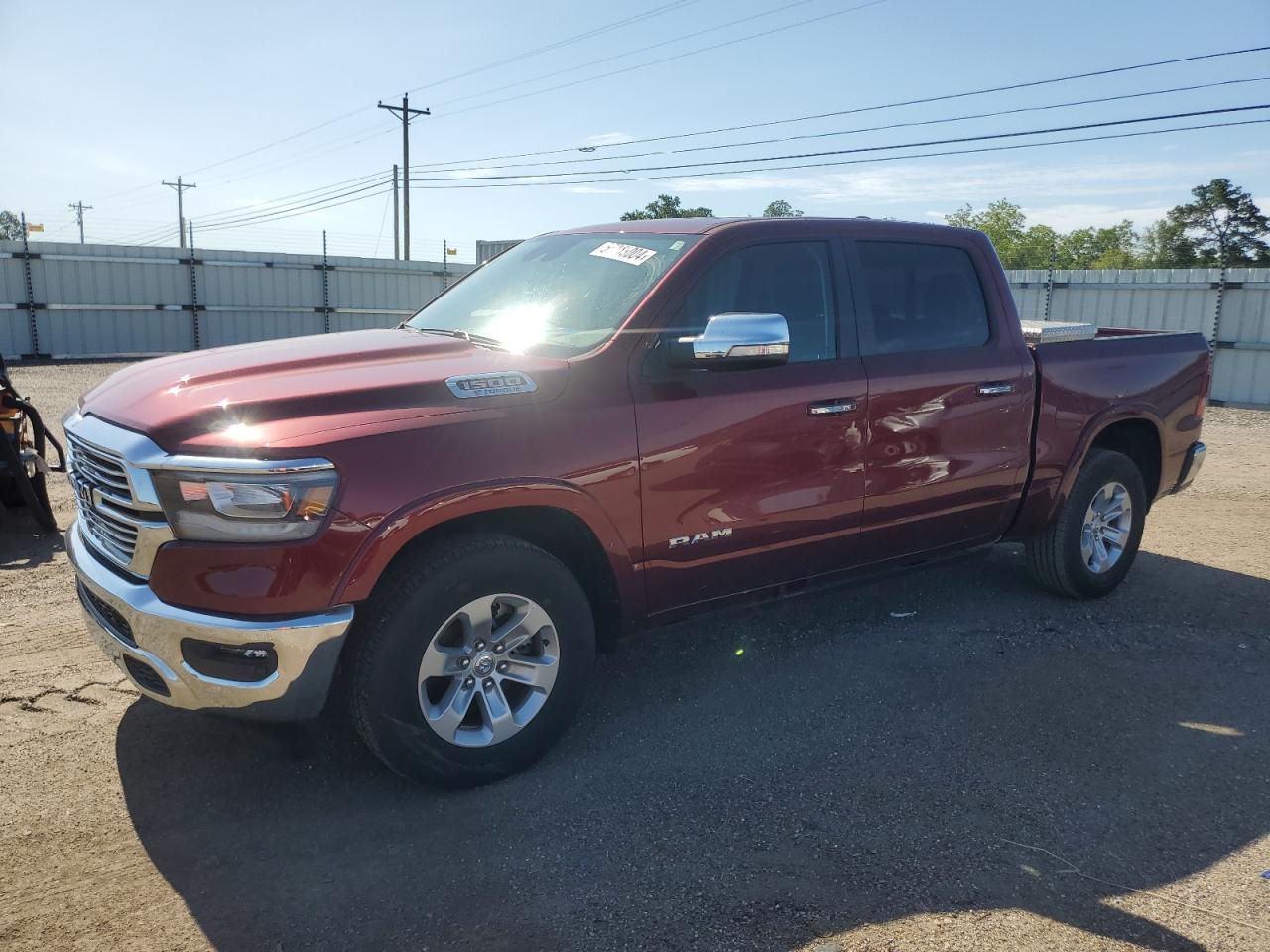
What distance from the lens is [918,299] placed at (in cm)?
454

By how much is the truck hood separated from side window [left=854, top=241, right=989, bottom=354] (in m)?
1.61

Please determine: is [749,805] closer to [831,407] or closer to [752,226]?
[831,407]

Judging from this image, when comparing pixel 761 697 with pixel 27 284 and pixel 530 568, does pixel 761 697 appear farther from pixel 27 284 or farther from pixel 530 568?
pixel 27 284

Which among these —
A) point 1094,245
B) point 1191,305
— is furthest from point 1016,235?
point 1191,305

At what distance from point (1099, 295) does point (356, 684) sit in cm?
1861

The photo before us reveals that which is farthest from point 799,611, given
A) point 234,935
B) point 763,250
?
point 234,935

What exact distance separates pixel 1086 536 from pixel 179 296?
19749mm

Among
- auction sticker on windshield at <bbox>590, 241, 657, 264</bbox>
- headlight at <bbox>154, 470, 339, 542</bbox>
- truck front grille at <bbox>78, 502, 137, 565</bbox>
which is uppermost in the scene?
auction sticker on windshield at <bbox>590, 241, 657, 264</bbox>

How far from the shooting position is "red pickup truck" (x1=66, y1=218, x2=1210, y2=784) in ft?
A: 9.43

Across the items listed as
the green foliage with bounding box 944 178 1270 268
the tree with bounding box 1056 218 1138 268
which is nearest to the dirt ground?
the green foliage with bounding box 944 178 1270 268

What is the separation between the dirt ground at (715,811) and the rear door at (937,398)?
0.70 meters

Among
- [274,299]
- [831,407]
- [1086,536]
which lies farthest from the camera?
[274,299]

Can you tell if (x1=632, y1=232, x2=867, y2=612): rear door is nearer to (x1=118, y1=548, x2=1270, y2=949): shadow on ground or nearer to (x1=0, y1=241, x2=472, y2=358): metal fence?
(x1=118, y1=548, x2=1270, y2=949): shadow on ground

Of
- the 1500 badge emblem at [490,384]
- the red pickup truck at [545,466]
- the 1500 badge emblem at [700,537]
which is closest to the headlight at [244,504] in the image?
the red pickup truck at [545,466]
